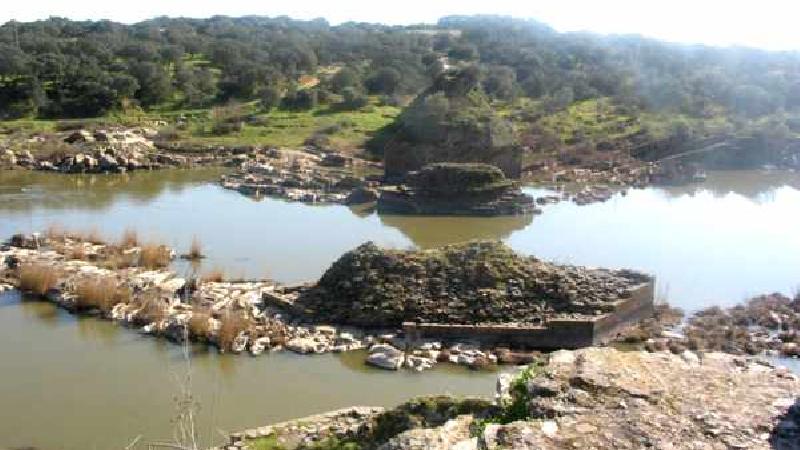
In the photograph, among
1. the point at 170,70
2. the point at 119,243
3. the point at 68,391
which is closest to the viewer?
the point at 68,391

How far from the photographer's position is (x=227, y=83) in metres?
56.8

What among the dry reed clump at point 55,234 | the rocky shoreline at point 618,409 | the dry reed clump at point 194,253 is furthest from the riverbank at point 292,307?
the rocky shoreline at point 618,409

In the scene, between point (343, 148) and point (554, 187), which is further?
point (343, 148)

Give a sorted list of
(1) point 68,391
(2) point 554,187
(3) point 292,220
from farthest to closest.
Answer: (2) point 554,187 < (3) point 292,220 < (1) point 68,391

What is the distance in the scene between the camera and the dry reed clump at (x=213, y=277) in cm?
2259

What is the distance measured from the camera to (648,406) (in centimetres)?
930

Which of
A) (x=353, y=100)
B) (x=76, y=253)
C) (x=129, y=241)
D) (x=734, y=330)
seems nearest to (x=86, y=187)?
(x=129, y=241)

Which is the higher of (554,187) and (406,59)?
(406,59)

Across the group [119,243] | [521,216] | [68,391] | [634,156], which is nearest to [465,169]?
[521,216]

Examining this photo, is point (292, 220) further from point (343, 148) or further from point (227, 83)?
point (227, 83)

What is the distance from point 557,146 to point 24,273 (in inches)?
1264

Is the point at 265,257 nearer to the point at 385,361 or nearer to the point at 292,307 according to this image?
the point at 292,307

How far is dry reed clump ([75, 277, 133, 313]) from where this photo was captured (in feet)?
66.2

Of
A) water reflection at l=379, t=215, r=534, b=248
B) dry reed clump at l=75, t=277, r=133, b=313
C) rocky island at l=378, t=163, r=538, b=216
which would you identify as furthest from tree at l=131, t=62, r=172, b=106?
dry reed clump at l=75, t=277, r=133, b=313
